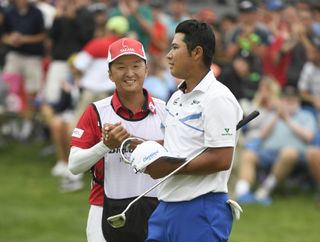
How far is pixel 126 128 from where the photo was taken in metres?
6.01

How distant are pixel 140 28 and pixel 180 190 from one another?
9330mm

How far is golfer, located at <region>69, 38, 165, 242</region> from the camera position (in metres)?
6.02

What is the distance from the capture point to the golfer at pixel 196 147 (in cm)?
534

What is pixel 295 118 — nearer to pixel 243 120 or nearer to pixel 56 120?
pixel 56 120

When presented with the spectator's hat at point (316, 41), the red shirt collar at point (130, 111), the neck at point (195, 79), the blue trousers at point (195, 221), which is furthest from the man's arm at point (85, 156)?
the spectator's hat at point (316, 41)

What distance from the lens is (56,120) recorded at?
45.1ft

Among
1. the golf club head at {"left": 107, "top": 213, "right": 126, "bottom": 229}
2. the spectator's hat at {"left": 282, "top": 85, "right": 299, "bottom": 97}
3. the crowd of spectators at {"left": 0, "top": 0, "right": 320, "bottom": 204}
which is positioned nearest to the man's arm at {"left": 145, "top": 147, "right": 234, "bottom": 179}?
the golf club head at {"left": 107, "top": 213, "right": 126, "bottom": 229}

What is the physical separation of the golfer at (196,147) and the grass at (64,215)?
16.6ft

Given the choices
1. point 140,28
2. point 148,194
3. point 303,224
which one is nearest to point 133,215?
point 148,194

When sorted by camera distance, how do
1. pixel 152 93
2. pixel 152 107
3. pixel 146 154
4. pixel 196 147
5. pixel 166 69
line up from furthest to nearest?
pixel 166 69 → pixel 152 93 → pixel 152 107 → pixel 196 147 → pixel 146 154

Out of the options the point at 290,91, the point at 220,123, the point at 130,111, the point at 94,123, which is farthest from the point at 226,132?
the point at 290,91

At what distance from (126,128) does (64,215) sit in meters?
5.72

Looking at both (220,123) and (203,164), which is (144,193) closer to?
(203,164)

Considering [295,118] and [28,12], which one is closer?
[295,118]
